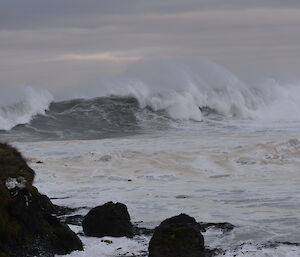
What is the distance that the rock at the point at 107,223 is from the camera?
1024cm

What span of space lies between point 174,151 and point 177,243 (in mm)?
13411

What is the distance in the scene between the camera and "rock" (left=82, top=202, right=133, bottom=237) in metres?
10.2

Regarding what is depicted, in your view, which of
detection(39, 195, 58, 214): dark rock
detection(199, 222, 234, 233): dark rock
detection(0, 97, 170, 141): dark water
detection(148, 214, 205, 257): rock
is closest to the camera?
detection(148, 214, 205, 257): rock

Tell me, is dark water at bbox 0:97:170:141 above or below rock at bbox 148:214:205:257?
below

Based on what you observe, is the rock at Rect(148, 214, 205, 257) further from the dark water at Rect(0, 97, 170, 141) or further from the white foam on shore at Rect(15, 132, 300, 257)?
the dark water at Rect(0, 97, 170, 141)

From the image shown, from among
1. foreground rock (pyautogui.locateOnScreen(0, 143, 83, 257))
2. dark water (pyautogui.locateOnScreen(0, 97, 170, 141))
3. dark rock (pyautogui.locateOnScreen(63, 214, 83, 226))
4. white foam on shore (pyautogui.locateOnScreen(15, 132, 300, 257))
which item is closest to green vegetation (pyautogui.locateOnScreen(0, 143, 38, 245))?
foreground rock (pyautogui.locateOnScreen(0, 143, 83, 257))

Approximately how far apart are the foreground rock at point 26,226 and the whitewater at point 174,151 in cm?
31

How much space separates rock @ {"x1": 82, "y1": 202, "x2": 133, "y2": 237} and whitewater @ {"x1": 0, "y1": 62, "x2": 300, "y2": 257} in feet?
0.75

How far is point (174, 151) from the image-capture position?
72.2ft

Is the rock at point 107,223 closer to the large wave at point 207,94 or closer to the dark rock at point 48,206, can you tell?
the dark rock at point 48,206

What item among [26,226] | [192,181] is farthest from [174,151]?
[26,226]

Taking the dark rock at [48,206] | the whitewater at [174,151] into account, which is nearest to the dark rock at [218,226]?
the whitewater at [174,151]

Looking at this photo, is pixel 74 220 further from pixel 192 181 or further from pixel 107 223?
pixel 192 181

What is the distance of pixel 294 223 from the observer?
439 inches
